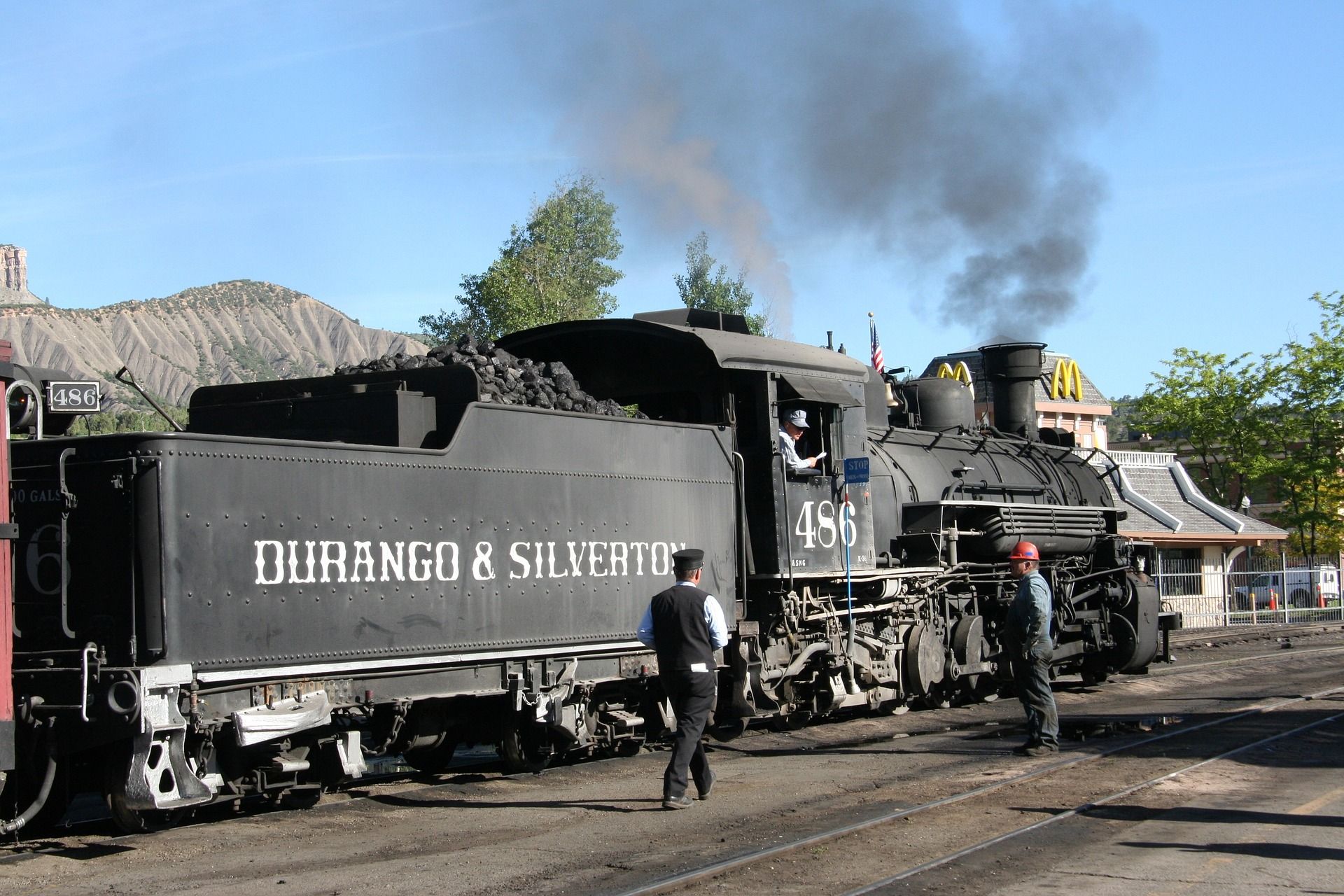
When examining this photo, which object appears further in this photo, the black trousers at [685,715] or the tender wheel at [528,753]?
the tender wheel at [528,753]

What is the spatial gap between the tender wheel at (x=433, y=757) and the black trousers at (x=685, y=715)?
2.36 metres

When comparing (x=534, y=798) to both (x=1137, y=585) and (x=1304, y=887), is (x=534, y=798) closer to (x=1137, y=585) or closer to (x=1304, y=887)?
(x=1304, y=887)

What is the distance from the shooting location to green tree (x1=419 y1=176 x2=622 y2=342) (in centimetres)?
4041

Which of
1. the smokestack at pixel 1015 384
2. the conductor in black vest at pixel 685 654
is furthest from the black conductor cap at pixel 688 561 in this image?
the smokestack at pixel 1015 384

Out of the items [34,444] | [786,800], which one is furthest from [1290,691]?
[34,444]

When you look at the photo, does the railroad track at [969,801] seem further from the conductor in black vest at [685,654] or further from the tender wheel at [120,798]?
the tender wheel at [120,798]

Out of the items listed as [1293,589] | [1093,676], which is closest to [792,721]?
[1093,676]

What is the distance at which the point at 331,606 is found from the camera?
771 cm

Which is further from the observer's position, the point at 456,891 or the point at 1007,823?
the point at 1007,823

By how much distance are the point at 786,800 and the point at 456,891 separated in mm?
2779

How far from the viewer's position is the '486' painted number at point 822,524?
1140 centimetres

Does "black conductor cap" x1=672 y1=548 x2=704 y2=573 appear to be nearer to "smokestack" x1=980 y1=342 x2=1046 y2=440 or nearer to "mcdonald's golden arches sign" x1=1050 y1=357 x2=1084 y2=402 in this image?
"smokestack" x1=980 y1=342 x2=1046 y2=440

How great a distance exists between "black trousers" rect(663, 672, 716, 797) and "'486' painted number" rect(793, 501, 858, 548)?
11.3 feet

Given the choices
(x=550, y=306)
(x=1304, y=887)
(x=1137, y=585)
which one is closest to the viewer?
(x=1304, y=887)
